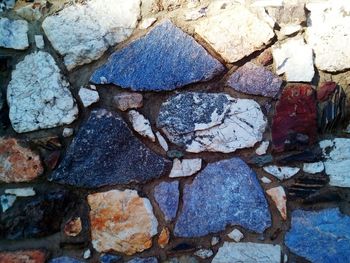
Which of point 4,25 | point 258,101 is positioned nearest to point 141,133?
point 258,101

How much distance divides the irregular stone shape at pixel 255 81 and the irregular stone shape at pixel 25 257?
66 cm

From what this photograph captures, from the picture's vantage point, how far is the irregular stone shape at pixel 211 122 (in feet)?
3.32

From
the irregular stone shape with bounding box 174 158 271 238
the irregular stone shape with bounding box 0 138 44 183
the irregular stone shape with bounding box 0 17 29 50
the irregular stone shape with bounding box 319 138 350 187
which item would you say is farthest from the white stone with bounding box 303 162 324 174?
the irregular stone shape with bounding box 0 17 29 50

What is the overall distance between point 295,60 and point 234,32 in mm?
165

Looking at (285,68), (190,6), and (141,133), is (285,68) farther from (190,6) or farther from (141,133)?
(141,133)

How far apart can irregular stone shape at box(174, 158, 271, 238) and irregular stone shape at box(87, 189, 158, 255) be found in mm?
82

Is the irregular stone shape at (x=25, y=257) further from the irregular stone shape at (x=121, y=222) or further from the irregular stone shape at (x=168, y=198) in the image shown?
the irregular stone shape at (x=168, y=198)

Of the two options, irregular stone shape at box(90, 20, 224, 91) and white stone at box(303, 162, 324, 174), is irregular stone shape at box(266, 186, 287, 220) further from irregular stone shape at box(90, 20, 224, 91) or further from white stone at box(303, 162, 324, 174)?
irregular stone shape at box(90, 20, 224, 91)

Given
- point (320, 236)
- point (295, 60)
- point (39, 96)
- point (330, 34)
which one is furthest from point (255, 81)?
point (39, 96)

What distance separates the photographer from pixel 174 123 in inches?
40.4

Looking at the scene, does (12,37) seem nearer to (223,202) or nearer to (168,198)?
(168,198)

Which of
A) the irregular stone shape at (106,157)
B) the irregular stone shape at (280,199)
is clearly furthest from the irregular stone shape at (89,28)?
the irregular stone shape at (280,199)

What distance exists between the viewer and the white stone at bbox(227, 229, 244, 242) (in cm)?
102

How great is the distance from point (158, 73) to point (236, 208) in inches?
15.4
